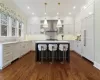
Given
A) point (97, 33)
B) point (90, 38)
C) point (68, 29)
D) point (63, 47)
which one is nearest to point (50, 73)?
point (63, 47)

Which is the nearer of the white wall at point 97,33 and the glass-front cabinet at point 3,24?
the white wall at point 97,33

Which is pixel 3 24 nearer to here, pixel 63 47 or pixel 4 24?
pixel 4 24

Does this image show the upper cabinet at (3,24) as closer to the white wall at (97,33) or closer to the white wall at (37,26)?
the white wall at (37,26)

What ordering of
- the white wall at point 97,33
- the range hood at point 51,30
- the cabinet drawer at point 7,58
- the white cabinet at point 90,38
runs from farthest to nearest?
1. the range hood at point 51,30
2. the white cabinet at point 90,38
3. the white wall at point 97,33
4. the cabinet drawer at point 7,58

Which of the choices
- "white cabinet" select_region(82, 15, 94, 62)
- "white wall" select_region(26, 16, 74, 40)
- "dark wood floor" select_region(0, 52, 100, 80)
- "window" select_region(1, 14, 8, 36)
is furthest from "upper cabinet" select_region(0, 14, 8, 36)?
"white cabinet" select_region(82, 15, 94, 62)

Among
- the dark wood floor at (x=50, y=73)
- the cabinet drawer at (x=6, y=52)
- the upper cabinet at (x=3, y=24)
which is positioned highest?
the upper cabinet at (x=3, y=24)

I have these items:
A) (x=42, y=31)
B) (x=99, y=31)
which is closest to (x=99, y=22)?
(x=99, y=31)

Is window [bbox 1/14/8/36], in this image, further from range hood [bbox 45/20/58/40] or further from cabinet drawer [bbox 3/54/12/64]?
range hood [bbox 45/20/58/40]

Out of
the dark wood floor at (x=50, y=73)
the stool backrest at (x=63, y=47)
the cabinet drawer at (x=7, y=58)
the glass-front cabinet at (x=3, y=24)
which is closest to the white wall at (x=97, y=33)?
the dark wood floor at (x=50, y=73)

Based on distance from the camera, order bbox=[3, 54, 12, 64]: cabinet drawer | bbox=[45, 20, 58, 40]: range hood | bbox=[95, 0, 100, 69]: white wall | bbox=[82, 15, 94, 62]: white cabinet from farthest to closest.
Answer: bbox=[45, 20, 58, 40]: range hood
bbox=[82, 15, 94, 62]: white cabinet
bbox=[95, 0, 100, 69]: white wall
bbox=[3, 54, 12, 64]: cabinet drawer

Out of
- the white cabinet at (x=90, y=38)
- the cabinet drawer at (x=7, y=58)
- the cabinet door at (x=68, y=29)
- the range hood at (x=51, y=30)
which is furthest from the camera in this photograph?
the cabinet door at (x=68, y=29)

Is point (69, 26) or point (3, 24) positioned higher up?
point (69, 26)

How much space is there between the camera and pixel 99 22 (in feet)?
14.0

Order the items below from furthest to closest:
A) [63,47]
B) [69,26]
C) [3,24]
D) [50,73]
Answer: [69,26], [3,24], [63,47], [50,73]
